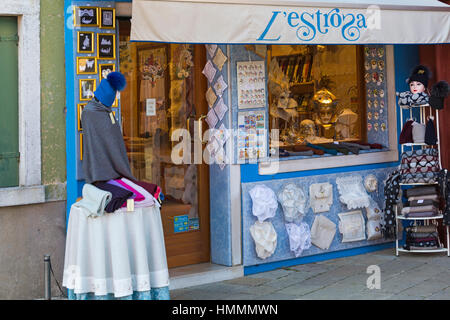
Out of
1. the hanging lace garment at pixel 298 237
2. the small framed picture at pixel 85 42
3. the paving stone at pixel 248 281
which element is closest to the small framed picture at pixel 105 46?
the small framed picture at pixel 85 42

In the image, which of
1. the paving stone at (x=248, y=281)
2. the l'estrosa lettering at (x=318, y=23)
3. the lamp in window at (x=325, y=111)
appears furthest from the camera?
the lamp in window at (x=325, y=111)

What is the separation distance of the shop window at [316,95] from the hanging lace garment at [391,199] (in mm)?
842

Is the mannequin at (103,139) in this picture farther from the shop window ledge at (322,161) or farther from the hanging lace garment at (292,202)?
the hanging lace garment at (292,202)

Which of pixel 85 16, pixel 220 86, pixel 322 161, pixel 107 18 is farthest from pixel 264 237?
pixel 85 16

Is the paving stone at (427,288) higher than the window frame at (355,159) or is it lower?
lower

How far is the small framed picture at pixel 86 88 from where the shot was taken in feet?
20.7

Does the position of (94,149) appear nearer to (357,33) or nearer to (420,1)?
(357,33)

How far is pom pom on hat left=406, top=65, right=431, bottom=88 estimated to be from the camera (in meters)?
→ 8.03

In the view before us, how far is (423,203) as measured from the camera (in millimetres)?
7984

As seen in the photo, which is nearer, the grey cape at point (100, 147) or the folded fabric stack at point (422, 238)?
the grey cape at point (100, 147)

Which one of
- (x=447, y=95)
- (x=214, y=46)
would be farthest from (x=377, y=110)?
(x=214, y=46)

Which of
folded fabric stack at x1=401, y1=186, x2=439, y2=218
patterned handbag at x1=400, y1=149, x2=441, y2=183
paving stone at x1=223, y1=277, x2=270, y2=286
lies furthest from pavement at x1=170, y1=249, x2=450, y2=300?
patterned handbag at x1=400, y1=149, x2=441, y2=183

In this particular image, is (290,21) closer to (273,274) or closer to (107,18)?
(107,18)

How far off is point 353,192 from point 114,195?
365 centimetres
